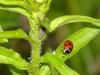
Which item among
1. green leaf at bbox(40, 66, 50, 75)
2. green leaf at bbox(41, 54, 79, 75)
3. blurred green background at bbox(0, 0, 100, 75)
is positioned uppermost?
green leaf at bbox(41, 54, 79, 75)

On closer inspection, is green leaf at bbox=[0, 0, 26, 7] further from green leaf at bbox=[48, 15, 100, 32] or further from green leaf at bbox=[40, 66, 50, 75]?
green leaf at bbox=[40, 66, 50, 75]

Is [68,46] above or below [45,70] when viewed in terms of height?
above

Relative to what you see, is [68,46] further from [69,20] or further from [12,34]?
[12,34]

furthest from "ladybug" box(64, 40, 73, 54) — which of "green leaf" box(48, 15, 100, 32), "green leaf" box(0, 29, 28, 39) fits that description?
"green leaf" box(0, 29, 28, 39)

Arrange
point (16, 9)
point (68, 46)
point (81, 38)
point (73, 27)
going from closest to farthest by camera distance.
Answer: point (16, 9) → point (68, 46) → point (81, 38) → point (73, 27)

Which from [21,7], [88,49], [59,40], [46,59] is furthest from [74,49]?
[59,40]

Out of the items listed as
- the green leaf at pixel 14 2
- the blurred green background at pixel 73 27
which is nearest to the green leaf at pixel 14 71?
the green leaf at pixel 14 2

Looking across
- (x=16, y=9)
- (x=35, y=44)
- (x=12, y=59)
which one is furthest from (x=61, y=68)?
(x=16, y=9)

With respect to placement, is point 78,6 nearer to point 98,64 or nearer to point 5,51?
point 98,64

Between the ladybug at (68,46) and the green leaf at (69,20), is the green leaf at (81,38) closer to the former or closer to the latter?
the ladybug at (68,46)

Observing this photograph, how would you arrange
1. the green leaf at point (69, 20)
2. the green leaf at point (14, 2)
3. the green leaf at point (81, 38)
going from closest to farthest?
the green leaf at point (14, 2)
the green leaf at point (69, 20)
the green leaf at point (81, 38)

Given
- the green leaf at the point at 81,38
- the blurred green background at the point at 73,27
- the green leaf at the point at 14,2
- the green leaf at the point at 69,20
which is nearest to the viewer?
the green leaf at the point at 14,2

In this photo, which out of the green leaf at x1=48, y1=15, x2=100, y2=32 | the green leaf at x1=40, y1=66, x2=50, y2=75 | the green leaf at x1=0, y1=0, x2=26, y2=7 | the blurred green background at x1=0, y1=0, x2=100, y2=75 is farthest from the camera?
the blurred green background at x1=0, y1=0, x2=100, y2=75
